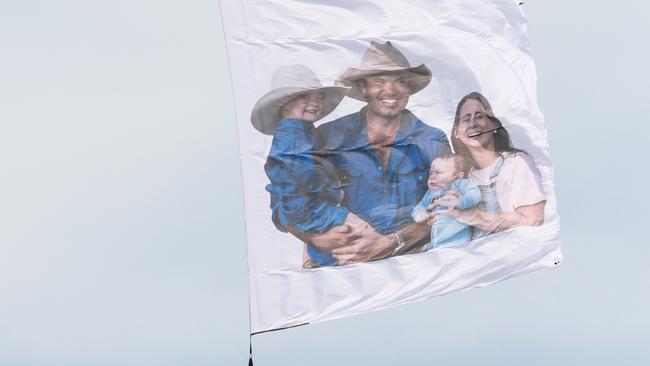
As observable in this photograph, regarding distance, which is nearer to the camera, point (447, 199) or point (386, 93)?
point (386, 93)

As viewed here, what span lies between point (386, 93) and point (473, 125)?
2.30 metres

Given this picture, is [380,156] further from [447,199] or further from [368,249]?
[368,249]

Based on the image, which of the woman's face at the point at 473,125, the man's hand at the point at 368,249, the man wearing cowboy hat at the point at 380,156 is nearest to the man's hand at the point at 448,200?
the man wearing cowboy hat at the point at 380,156

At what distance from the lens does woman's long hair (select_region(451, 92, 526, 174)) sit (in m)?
39.2

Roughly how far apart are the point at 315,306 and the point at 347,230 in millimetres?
1932

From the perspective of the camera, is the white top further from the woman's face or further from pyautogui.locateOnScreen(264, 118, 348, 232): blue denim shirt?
pyautogui.locateOnScreen(264, 118, 348, 232): blue denim shirt

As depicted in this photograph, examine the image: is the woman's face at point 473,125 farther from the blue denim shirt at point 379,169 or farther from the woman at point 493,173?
the blue denim shirt at point 379,169

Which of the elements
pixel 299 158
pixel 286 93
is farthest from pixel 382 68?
pixel 299 158

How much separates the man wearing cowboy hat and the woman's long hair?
0.93 ft

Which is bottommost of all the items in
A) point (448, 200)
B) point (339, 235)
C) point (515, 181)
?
point (339, 235)

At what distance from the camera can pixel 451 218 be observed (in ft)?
127

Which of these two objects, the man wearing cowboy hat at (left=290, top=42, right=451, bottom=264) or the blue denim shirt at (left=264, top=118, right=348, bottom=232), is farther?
the man wearing cowboy hat at (left=290, top=42, right=451, bottom=264)

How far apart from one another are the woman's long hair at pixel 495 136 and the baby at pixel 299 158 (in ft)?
10.2

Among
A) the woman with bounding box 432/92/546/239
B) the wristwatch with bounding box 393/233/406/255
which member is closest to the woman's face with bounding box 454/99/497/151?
the woman with bounding box 432/92/546/239
